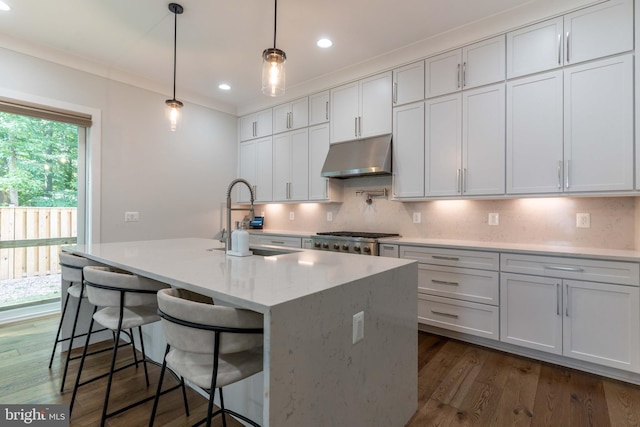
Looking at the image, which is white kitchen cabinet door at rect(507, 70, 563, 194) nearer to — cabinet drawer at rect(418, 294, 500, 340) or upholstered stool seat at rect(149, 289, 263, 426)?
cabinet drawer at rect(418, 294, 500, 340)

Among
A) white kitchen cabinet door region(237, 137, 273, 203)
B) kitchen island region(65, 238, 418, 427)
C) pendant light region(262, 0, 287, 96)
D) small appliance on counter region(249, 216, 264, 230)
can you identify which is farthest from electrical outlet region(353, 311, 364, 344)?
small appliance on counter region(249, 216, 264, 230)

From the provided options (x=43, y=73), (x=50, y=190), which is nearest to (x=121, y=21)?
(x=43, y=73)

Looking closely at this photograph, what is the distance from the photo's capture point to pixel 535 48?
8.68 feet

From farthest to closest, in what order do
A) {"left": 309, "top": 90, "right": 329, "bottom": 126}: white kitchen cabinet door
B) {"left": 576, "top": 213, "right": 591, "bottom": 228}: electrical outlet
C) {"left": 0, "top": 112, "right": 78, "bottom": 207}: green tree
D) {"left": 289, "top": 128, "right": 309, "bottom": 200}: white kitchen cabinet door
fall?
{"left": 289, "top": 128, "right": 309, "bottom": 200}: white kitchen cabinet door, {"left": 309, "top": 90, "right": 329, "bottom": 126}: white kitchen cabinet door, {"left": 0, "top": 112, "right": 78, "bottom": 207}: green tree, {"left": 576, "top": 213, "right": 591, "bottom": 228}: electrical outlet

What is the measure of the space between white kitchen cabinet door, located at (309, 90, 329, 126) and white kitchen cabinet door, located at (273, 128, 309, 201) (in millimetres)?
203

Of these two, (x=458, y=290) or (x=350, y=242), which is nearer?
(x=458, y=290)

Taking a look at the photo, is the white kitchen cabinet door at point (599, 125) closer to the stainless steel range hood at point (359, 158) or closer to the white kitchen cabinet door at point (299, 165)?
the stainless steel range hood at point (359, 158)

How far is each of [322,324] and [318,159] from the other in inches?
125

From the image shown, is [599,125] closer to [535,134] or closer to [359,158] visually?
[535,134]

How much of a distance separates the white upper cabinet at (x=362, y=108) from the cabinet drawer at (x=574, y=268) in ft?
5.92

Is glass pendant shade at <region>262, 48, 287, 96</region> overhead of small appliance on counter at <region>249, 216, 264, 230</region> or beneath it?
overhead

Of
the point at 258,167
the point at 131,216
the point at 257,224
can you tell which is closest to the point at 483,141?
the point at 258,167

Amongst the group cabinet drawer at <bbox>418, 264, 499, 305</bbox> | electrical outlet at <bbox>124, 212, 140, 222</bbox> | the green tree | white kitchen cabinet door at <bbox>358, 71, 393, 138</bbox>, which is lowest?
cabinet drawer at <bbox>418, 264, 499, 305</bbox>

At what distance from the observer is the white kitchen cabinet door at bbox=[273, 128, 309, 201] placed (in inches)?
170
